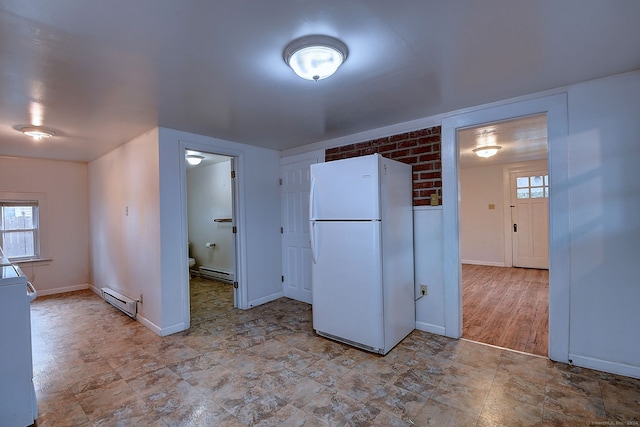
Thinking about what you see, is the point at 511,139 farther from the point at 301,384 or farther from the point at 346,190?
the point at 301,384

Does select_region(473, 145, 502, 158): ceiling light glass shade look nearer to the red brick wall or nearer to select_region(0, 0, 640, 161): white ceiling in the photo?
the red brick wall

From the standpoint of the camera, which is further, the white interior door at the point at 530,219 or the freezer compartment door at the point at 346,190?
the white interior door at the point at 530,219

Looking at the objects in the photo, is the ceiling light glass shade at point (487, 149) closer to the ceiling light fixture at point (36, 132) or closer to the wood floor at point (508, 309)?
the wood floor at point (508, 309)

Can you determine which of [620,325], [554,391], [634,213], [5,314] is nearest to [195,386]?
[5,314]

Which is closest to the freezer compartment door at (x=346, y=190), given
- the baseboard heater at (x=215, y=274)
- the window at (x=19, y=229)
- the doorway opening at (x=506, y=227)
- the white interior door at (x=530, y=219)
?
the doorway opening at (x=506, y=227)

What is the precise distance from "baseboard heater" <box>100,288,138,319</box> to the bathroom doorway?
100 centimetres

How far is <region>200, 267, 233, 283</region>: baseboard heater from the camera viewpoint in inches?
209

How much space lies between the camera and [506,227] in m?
6.29

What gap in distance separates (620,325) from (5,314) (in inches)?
157

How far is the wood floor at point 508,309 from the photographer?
2.78 meters

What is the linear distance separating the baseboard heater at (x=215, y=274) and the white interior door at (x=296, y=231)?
4.92ft

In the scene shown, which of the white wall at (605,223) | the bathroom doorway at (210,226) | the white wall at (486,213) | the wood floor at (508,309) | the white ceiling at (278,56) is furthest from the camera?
the white wall at (486,213)

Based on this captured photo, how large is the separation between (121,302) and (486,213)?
6943mm

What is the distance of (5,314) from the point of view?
1.71m
